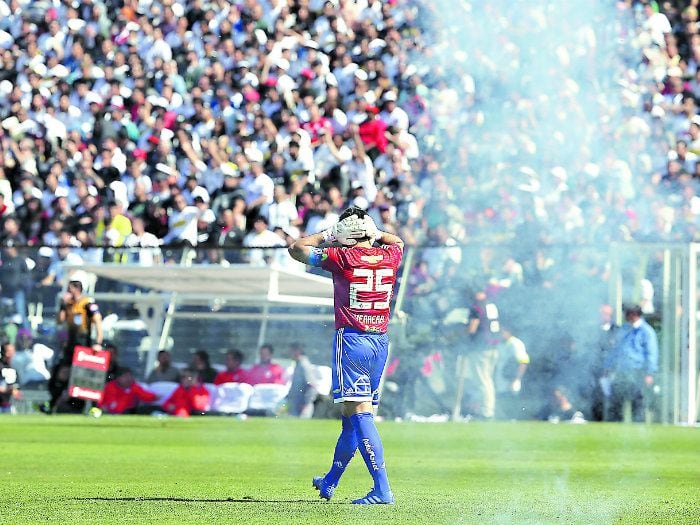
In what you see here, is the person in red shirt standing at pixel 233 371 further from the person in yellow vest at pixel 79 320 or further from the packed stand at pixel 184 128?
the person in yellow vest at pixel 79 320

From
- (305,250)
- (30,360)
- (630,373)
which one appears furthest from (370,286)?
(30,360)

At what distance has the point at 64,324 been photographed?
21500 mm

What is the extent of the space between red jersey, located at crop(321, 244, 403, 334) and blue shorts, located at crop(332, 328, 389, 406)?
70 millimetres

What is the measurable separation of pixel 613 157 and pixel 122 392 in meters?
9.51

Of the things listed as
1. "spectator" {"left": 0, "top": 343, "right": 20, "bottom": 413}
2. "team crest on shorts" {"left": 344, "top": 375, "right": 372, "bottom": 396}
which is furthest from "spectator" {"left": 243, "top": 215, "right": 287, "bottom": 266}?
"team crest on shorts" {"left": 344, "top": 375, "right": 372, "bottom": 396}

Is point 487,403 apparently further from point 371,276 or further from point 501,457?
point 371,276

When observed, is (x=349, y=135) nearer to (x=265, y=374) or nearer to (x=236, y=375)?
(x=265, y=374)

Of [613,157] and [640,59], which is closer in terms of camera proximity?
[640,59]

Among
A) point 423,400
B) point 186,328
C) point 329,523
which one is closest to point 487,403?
point 423,400

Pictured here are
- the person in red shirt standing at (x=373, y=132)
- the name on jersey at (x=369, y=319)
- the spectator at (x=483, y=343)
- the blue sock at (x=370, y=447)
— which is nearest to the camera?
the blue sock at (x=370, y=447)

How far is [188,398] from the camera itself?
21.1 metres

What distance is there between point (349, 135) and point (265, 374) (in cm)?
386

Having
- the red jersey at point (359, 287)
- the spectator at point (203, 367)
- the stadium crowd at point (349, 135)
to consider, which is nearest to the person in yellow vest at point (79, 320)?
the stadium crowd at point (349, 135)

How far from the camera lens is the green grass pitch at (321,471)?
379 inches
